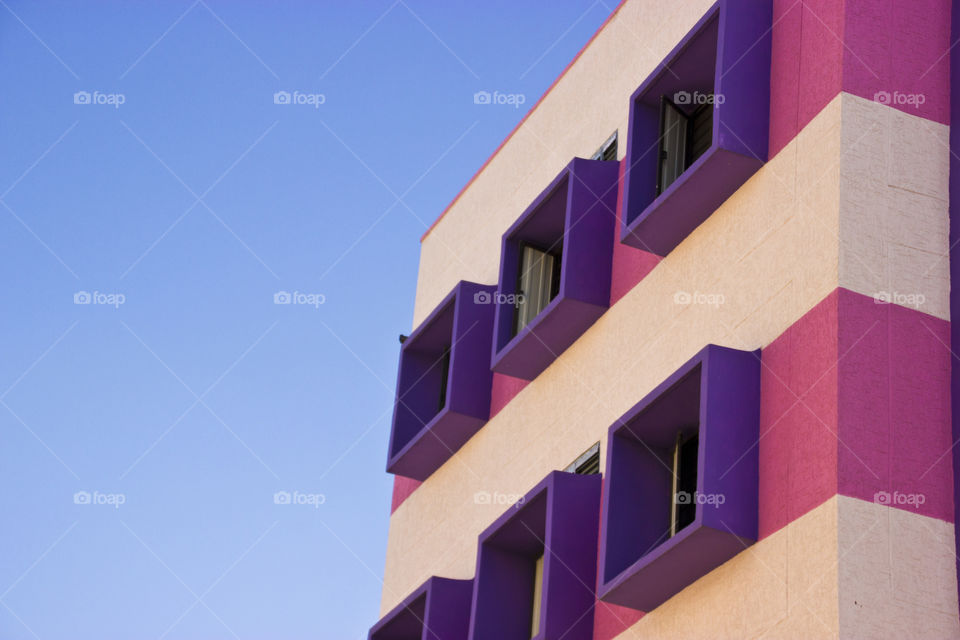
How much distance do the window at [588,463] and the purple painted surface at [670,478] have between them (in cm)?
133

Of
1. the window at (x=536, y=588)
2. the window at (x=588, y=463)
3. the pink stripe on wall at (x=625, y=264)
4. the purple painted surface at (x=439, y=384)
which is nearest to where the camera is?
the window at (x=588, y=463)

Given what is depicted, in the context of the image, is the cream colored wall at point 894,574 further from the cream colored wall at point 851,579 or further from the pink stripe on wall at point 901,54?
the pink stripe on wall at point 901,54

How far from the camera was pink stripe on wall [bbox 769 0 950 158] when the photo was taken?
12859 millimetres

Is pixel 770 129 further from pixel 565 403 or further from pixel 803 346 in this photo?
pixel 565 403

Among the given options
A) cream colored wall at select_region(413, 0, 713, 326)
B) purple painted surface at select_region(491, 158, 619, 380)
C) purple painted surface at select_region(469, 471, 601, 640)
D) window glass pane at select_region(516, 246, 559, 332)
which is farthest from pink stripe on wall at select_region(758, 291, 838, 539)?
window glass pane at select_region(516, 246, 559, 332)

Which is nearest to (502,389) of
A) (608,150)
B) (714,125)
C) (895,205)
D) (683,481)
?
(608,150)

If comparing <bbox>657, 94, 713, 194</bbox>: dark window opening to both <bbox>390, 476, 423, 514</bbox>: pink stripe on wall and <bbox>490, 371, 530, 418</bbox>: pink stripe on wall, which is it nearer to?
<bbox>490, 371, 530, 418</bbox>: pink stripe on wall

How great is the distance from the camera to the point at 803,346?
39.2ft

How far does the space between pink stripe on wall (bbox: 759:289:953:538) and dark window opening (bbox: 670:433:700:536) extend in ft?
4.42

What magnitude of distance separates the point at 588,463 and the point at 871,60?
202 inches

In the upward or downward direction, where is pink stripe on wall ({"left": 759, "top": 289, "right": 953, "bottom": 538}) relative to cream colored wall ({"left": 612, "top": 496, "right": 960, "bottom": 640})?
upward

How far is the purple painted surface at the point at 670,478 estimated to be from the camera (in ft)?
38.5

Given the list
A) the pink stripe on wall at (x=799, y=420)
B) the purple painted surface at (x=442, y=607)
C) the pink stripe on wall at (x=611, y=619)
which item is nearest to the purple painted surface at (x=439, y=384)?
the purple painted surface at (x=442, y=607)

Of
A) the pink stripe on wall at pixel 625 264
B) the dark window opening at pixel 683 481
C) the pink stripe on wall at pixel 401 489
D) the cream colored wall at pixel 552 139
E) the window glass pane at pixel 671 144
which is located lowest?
the dark window opening at pixel 683 481
